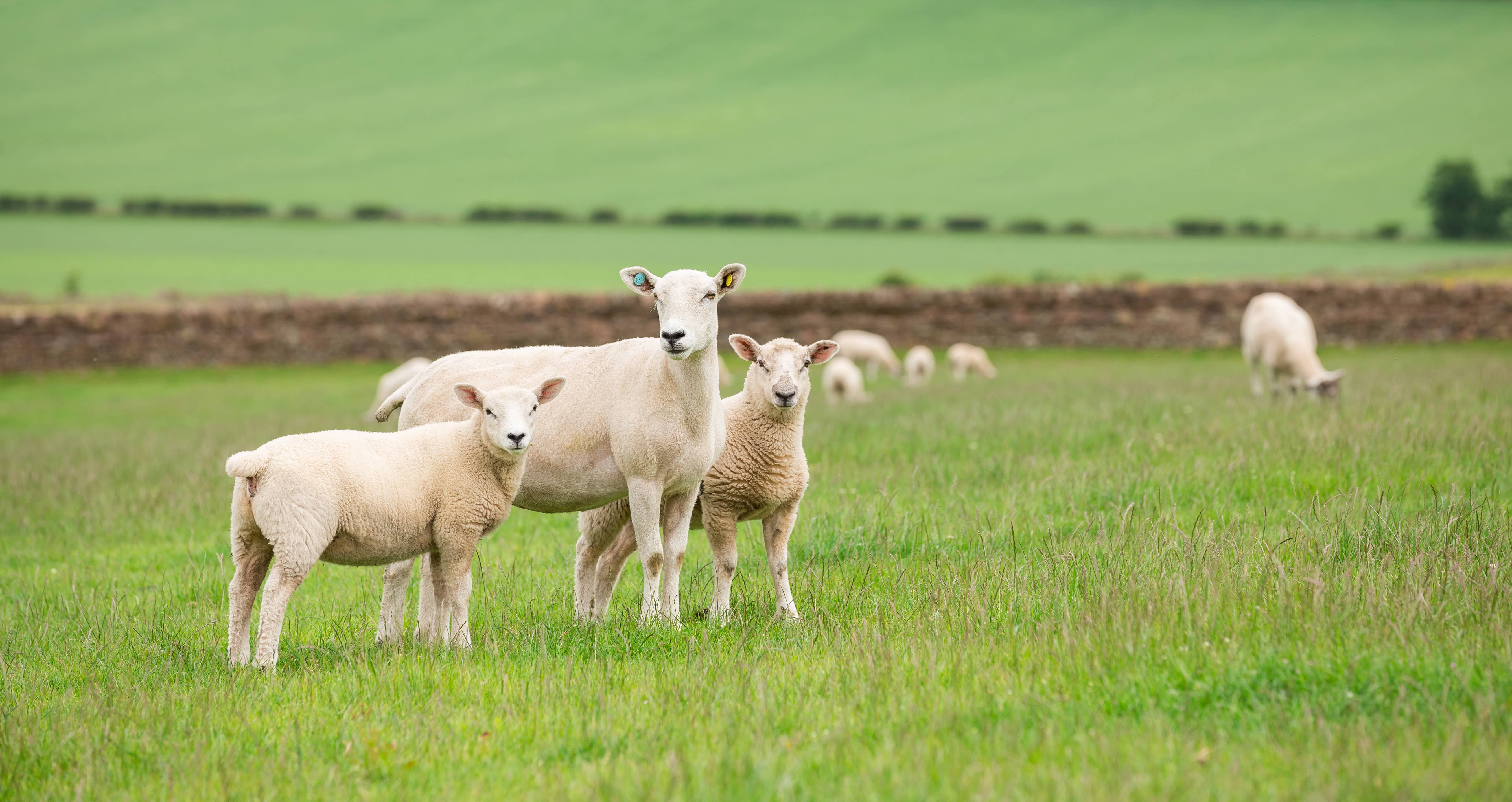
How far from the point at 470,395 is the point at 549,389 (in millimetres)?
396

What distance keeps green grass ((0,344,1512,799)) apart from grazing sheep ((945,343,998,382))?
56.2ft

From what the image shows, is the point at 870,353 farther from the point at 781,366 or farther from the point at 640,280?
the point at 640,280

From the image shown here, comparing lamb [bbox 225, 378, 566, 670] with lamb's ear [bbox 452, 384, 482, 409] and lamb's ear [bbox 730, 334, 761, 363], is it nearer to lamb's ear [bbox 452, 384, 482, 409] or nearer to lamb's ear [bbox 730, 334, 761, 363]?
lamb's ear [bbox 452, 384, 482, 409]

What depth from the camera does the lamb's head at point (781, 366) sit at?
612 centimetres

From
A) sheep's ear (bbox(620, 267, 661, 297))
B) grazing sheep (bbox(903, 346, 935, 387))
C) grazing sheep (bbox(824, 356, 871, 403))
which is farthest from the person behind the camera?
grazing sheep (bbox(903, 346, 935, 387))

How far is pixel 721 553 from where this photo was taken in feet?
20.4

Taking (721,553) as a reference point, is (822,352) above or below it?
above

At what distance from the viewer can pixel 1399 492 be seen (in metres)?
7.08

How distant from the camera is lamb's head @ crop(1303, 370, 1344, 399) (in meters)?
13.2

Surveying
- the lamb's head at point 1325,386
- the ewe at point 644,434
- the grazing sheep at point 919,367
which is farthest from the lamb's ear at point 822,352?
the grazing sheep at point 919,367

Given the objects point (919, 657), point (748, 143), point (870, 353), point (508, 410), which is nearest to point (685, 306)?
point (508, 410)

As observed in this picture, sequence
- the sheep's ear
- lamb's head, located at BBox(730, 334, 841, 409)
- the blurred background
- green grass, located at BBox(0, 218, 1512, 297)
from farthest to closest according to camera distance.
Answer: the blurred background, green grass, located at BBox(0, 218, 1512, 297), lamb's head, located at BBox(730, 334, 841, 409), the sheep's ear

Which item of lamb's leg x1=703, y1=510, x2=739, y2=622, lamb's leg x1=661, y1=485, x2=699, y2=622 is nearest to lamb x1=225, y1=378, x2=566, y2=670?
lamb's leg x1=661, y1=485, x2=699, y2=622

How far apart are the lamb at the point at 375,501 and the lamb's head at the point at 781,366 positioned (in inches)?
45.3
